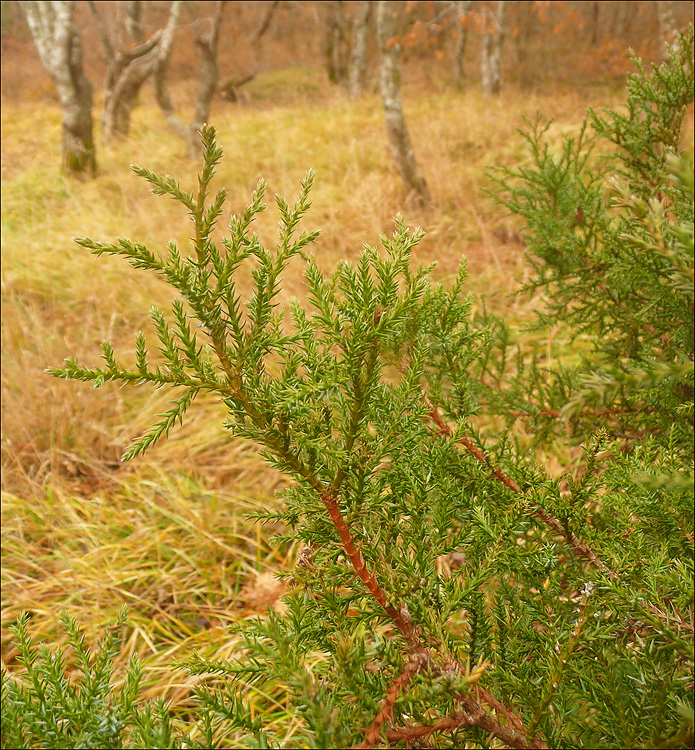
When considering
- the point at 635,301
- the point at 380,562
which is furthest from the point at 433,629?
the point at 635,301

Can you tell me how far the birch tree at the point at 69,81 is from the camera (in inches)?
265

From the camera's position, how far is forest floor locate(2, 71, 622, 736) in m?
2.24

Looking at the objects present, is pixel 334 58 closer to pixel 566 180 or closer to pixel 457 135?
pixel 457 135

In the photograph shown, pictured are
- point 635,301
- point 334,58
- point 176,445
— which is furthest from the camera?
point 334,58

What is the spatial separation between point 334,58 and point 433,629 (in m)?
14.9

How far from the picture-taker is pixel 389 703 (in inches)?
21.0

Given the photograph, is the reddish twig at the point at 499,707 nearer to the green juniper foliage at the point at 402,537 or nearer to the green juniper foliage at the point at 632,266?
the green juniper foliage at the point at 402,537

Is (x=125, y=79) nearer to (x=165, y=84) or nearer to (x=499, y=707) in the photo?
(x=165, y=84)

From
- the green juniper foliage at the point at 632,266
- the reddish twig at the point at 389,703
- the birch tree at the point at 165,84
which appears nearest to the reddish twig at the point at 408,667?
the reddish twig at the point at 389,703

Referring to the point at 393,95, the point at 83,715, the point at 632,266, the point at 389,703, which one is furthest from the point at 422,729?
the point at 393,95

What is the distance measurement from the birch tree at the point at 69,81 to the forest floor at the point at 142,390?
0.28 meters

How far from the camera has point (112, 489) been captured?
108 inches

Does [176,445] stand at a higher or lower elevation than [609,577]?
lower

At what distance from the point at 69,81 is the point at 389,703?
8.14 meters
